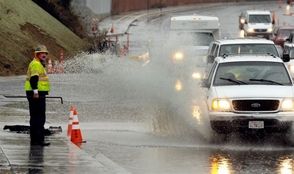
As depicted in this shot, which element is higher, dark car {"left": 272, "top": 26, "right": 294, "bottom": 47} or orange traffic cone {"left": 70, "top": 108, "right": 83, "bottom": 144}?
dark car {"left": 272, "top": 26, "right": 294, "bottom": 47}

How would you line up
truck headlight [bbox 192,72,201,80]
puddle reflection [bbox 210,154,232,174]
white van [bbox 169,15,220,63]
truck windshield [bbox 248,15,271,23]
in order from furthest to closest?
truck windshield [bbox 248,15,271,23], white van [bbox 169,15,220,63], truck headlight [bbox 192,72,201,80], puddle reflection [bbox 210,154,232,174]

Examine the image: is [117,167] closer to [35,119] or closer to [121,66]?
[35,119]

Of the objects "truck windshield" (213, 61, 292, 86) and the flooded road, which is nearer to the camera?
the flooded road

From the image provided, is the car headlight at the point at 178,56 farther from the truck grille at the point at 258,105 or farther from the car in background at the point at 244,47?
the truck grille at the point at 258,105

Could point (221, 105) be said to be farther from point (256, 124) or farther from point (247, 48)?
point (247, 48)

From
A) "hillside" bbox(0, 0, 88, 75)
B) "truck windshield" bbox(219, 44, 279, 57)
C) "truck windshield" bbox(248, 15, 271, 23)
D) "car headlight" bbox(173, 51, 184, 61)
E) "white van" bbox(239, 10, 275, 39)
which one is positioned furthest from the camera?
"truck windshield" bbox(248, 15, 271, 23)

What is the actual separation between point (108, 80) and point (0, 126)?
599 inches

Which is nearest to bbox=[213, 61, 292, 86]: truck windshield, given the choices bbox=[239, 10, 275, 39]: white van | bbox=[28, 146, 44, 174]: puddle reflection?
bbox=[28, 146, 44, 174]: puddle reflection

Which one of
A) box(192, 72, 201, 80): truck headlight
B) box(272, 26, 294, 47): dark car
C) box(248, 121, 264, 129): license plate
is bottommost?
box(192, 72, 201, 80): truck headlight

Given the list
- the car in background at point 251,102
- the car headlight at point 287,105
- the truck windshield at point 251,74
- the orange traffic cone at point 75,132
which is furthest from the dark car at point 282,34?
the orange traffic cone at point 75,132

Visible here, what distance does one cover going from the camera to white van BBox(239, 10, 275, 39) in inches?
2485

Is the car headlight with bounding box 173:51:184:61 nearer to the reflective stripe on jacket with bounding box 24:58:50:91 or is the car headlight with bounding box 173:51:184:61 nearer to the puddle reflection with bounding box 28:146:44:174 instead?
the reflective stripe on jacket with bounding box 24:58:50:91

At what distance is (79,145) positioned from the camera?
1675 cm

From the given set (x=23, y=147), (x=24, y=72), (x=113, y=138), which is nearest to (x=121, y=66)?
(x=24, y=72)
